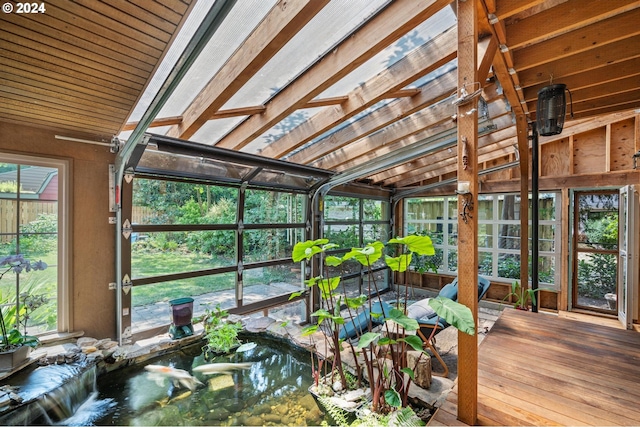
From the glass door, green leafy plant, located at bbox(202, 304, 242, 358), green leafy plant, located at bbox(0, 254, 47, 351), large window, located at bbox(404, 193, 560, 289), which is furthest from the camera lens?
Result: large window, located at bbox(404, 193, 560, 289)

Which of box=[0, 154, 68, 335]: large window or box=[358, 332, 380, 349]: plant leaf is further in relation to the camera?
box=[0, 154, 68, 335]: large window

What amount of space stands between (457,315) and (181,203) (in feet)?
12.4

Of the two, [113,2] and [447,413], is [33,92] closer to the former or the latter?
[113,2]

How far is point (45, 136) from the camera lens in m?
2.92

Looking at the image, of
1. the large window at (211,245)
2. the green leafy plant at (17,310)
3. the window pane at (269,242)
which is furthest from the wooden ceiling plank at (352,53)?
the green leafy plant at (17,310)

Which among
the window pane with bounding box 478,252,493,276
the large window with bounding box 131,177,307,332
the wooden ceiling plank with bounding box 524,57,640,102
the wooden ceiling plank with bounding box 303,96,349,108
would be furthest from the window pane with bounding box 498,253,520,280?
the wooden ceiling plank with bounding box 303,96,349,108

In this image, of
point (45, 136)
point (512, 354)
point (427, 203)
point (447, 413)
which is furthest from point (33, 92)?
point (427, 203)

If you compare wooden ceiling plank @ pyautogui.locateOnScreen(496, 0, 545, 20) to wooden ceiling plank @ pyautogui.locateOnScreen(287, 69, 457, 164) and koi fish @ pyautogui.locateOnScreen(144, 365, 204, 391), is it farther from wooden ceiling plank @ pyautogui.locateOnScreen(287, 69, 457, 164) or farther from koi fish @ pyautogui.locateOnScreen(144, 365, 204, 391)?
koi fish @ pyautogui.locateOnScreen(144, 365, 204, 391)

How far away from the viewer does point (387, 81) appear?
9.03ft

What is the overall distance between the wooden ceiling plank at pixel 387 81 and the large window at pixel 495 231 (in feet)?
13.0

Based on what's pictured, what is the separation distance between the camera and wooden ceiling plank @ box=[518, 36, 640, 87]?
240 cm

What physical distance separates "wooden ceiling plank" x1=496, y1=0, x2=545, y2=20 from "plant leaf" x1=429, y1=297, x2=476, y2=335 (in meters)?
1.90

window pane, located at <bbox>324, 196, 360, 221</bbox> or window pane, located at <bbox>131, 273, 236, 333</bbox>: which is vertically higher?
window pane, located at <bbox>324, 196, 360, 221</bbox>

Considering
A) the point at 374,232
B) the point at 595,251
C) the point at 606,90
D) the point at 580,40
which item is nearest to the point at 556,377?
the point at 580,40
